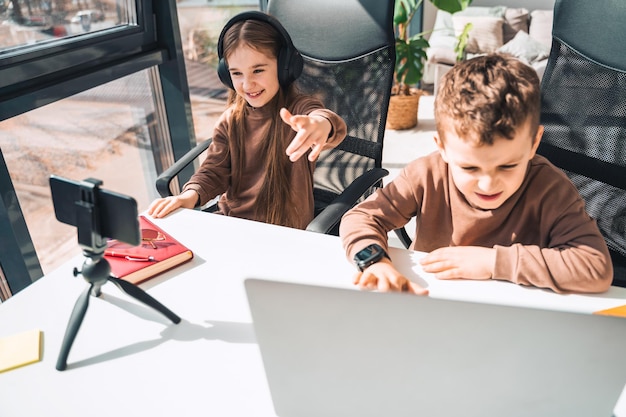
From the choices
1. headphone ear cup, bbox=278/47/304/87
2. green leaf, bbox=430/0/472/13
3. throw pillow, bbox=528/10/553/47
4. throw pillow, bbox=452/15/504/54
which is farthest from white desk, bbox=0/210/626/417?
A: throw pillow, bbox=528/10/553/47

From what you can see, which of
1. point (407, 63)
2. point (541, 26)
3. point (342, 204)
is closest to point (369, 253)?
point (342, 204)

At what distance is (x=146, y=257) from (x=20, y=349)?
0.26 metres

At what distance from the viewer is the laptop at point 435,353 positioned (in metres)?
0.47

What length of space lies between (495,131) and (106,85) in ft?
5.06

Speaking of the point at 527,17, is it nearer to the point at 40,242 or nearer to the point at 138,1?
the point at 138,1

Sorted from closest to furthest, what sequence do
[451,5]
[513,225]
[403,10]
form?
[513,225] → [451,5] → [403,10]

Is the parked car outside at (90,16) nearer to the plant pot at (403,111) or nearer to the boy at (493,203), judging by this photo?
the boy at (493,203)

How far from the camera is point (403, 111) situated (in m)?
3.59

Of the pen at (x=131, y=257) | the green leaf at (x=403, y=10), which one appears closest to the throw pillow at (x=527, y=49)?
the green leaf at (x=403, y=10)

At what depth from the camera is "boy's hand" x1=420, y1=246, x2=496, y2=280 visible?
794 mm

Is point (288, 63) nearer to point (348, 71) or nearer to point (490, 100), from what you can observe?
point (348, 71)

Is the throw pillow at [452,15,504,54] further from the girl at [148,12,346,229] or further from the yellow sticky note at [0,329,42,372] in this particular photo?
the yellow sticky note at [0,329,42,372]

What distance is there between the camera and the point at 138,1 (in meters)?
1.87

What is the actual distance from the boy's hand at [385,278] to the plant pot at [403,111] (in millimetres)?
2841
